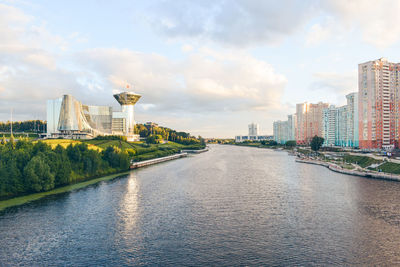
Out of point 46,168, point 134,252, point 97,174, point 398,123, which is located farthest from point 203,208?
point 398,123

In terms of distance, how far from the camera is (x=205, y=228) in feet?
79.5

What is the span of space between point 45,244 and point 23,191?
68.3 ft

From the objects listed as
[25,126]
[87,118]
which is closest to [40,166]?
[87,118]

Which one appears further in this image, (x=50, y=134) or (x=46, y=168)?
(x=50, y=134)

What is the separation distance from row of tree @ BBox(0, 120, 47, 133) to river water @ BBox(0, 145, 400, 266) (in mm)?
143538

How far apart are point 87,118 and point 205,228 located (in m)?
142

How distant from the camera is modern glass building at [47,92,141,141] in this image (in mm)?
132000

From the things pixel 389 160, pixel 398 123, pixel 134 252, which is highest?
pixel 398 123

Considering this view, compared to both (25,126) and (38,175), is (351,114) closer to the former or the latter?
(38,175)

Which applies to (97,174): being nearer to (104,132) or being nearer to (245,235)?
(245,235)

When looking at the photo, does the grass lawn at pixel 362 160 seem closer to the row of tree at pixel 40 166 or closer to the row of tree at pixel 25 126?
the row of tree at pixel 40 166

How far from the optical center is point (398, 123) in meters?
85.9

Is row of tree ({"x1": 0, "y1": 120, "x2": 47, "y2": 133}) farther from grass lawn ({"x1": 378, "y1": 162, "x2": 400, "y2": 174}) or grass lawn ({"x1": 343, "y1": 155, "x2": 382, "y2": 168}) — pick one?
grass lawn ({"x1": 378, "y1": 162, "x2": 400, "y2": 174})

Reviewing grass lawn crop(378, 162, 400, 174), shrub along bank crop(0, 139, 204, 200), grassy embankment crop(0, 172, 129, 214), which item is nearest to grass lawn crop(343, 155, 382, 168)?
grass lawn crop(378, 162, 400, 174)
